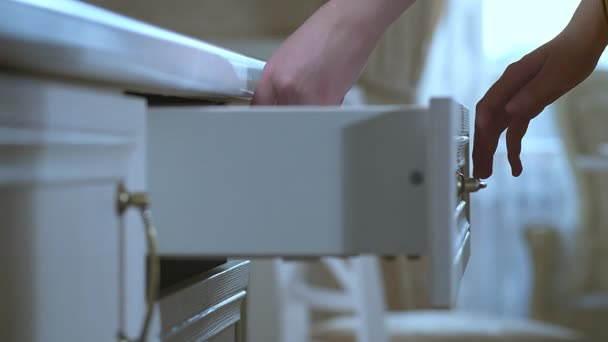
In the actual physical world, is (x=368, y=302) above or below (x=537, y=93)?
below

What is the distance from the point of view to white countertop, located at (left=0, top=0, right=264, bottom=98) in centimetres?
42

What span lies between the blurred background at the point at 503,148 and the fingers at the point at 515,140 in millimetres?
2301

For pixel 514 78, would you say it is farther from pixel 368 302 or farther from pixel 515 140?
pixel 368 302

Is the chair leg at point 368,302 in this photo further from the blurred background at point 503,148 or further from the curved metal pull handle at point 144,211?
the curved metal pull handle at point 144,211

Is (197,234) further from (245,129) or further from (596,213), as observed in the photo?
(596,213)

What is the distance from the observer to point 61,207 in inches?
18.2

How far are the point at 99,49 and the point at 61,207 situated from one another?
75mm

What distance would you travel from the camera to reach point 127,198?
518mm

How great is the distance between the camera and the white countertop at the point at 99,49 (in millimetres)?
423

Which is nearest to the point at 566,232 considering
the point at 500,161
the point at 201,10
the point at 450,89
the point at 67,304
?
the point at 500,161

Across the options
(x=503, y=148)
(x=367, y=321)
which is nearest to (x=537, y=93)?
(x=367, y=321)

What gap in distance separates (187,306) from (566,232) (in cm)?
286

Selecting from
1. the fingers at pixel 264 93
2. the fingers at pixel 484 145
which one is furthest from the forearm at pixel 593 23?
the fingers at pixel 264 93

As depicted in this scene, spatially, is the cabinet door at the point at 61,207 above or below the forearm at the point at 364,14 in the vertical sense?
below
